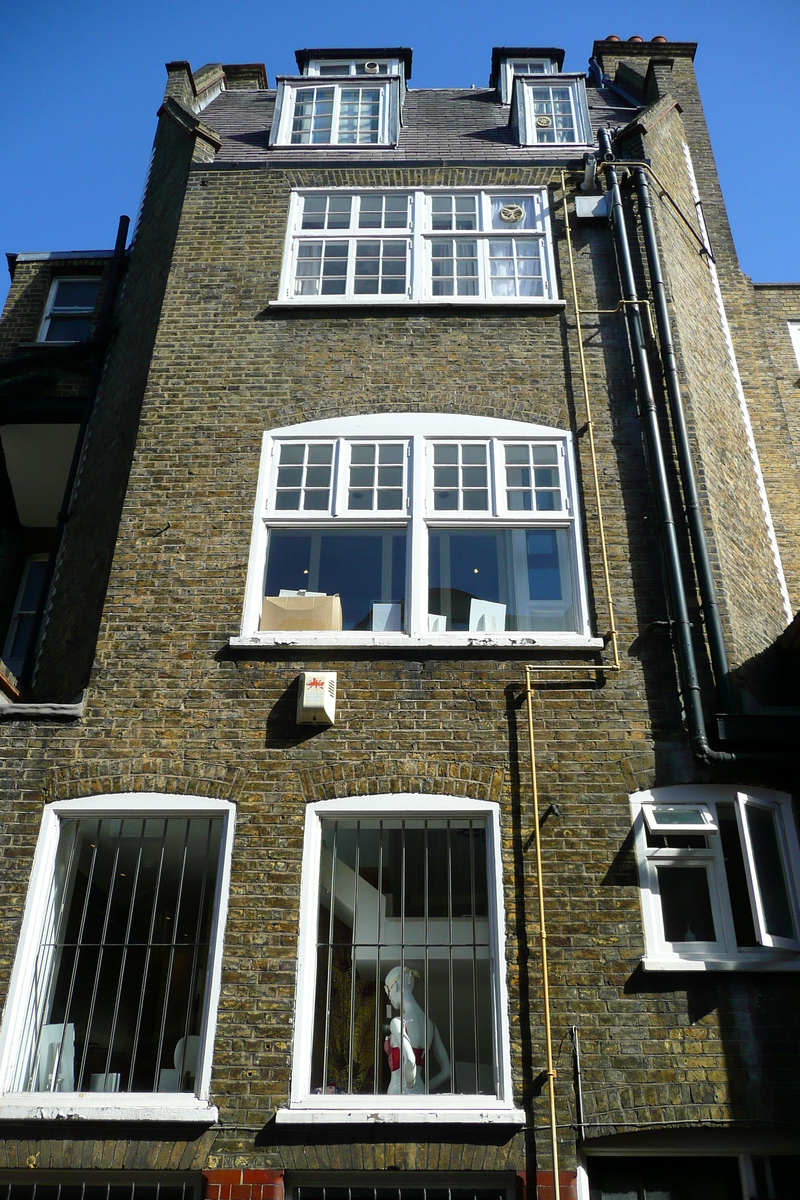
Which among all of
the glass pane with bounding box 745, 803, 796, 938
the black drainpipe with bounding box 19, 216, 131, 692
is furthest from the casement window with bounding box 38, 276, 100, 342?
the glass pane with bounding box 745, 803, 796, 938

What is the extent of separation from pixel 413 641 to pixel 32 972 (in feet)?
13.0

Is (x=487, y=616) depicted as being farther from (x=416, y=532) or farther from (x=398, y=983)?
(x=398, y=983)

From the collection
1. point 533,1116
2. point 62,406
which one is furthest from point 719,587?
point 62,406

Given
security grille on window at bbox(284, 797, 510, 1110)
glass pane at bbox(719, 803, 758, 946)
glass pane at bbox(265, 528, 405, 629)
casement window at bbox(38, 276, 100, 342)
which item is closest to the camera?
security grille on window at bbox(284, 797, 510, 1110)

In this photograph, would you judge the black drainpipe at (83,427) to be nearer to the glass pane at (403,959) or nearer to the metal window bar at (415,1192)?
the glass pane at (403,959)

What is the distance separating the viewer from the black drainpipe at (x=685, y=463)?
853 centimetres

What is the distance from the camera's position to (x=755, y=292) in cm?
1421

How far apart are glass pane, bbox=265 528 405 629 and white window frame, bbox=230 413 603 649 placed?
9 cm

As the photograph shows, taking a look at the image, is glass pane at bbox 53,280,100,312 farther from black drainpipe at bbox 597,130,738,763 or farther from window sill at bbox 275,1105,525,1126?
window sill at bbox 275,1105,525,1126

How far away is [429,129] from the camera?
14.7 metres

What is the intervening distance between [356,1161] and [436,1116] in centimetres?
62

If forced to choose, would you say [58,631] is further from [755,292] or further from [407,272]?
[755,292]

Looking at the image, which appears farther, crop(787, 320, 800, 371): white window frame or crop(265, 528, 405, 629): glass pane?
crop(787, 320, 800, 371): white window frame

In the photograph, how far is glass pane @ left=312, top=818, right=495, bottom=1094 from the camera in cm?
736
